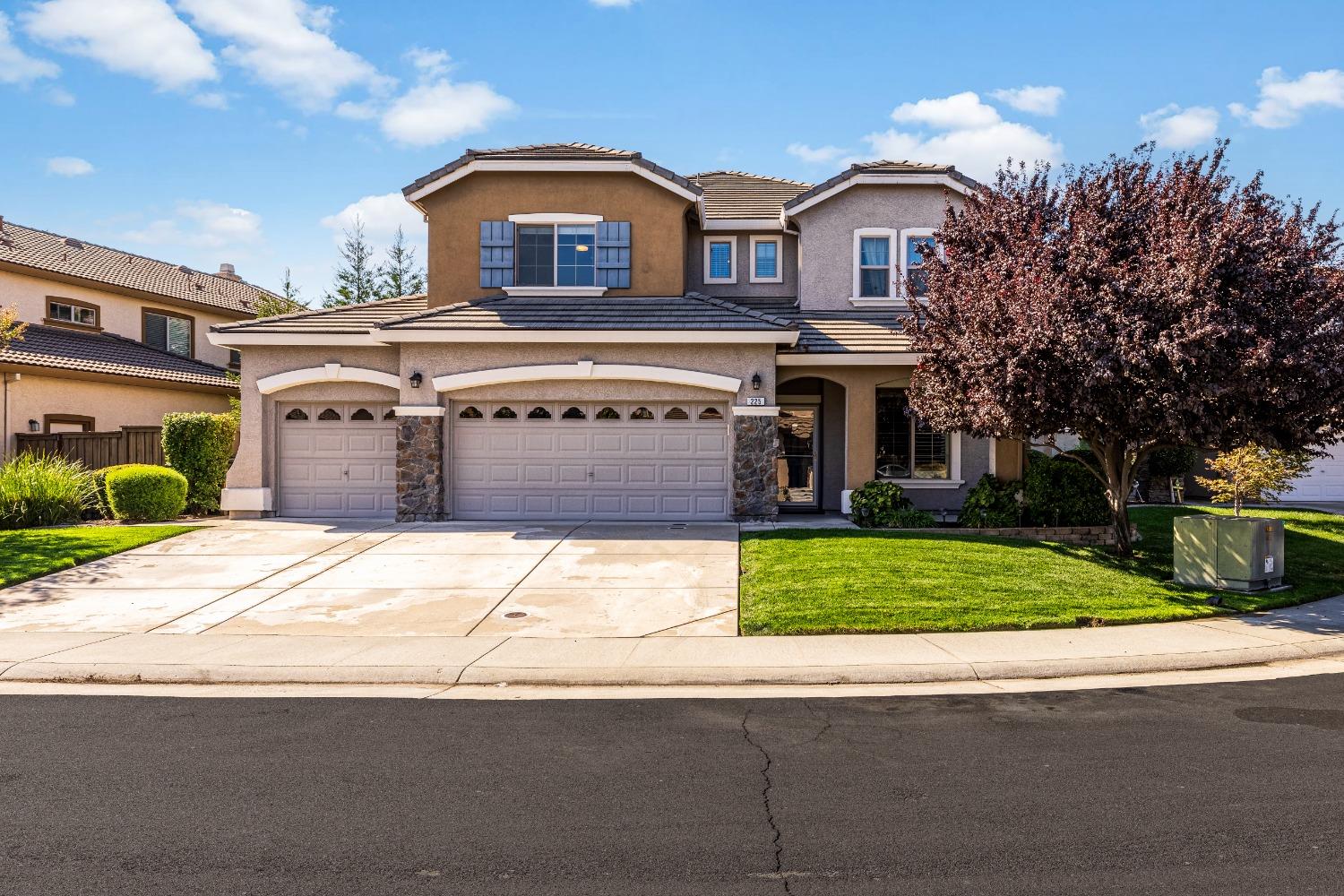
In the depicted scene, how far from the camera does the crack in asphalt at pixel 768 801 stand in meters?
4.36

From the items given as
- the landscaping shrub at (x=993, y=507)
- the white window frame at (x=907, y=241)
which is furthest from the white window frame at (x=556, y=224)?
the landscaping shrub at (x=993, y=507)

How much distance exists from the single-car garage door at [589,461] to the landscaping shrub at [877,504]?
99.4 inches

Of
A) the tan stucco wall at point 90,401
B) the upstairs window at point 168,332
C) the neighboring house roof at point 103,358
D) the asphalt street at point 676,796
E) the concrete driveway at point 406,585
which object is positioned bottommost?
the asphalt street at point 676,796

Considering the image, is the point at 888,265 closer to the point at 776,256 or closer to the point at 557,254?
the point at 776,256

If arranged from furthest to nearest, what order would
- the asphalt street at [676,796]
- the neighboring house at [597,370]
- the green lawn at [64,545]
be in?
the neighboring house at [597,370] < the green lawn at [64,545] < the asphalt street at [676,796]

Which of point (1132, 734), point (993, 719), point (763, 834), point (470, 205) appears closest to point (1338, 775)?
point (1132, 734)

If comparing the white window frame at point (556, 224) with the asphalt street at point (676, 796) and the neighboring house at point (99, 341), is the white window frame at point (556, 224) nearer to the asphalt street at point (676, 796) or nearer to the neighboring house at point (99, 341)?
the asphalt street at point (676, 796)

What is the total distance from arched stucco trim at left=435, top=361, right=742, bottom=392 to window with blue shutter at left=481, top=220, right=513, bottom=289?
2743 millimetres

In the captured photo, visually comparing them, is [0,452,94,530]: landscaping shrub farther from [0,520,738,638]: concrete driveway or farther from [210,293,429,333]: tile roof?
[210,293,429,333]: tile roof

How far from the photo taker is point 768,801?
523cm

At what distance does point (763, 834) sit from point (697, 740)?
1.57m

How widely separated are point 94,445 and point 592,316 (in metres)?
12.5

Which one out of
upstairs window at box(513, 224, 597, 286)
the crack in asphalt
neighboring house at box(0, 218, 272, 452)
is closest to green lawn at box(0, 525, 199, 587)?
neighboring house at box(0, 218, 272, 452)

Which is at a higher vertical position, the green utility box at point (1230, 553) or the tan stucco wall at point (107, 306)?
the tan stucco wall at point (107, 306)
